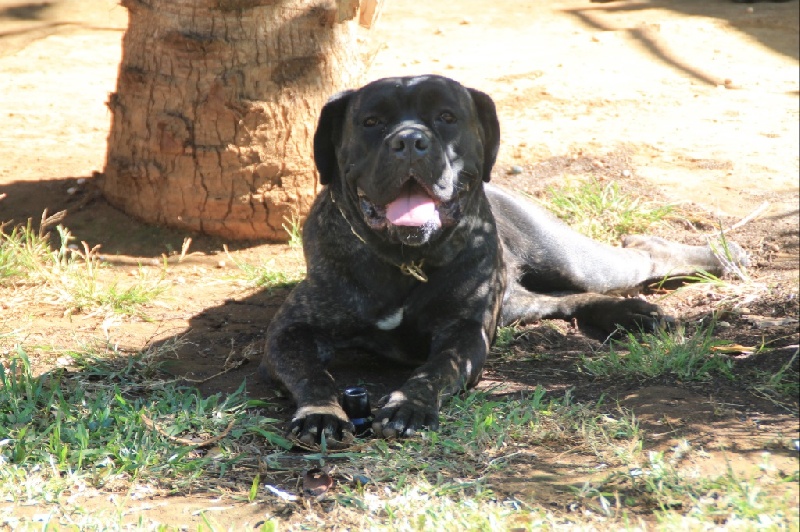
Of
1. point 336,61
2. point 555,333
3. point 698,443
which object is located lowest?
point 555,333

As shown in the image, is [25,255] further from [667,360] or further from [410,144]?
[667,360]

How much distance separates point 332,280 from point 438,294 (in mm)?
478

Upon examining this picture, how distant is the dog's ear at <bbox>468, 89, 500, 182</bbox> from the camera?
189 inches

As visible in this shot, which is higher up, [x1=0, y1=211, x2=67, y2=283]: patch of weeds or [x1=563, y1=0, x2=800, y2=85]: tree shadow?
[x1=563, y1=0, x2=800, y2=85]: tree shadow

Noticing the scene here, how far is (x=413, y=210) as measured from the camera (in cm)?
427

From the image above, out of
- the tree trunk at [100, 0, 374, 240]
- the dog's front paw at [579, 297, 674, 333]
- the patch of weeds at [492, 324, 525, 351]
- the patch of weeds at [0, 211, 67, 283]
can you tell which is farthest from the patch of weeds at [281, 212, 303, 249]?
the dog's front paw at [579, 297, 674, 333]

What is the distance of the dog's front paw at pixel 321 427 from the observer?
144 inches

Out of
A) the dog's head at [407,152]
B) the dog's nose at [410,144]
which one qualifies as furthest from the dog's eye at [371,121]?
the dog's nose at [410,144]

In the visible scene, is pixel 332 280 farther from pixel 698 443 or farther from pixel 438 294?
pixel 698 443

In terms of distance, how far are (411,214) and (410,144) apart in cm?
29

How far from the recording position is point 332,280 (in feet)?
15.0

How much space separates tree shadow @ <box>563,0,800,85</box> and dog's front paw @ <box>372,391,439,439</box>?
666 centimetres

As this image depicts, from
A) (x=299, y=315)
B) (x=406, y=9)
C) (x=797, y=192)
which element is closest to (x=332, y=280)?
(x=299, y=315)

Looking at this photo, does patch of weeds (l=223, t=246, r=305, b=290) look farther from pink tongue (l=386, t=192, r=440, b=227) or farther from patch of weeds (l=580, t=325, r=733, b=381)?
patch of weeds (l=580, t=325, r=733, b=381)
